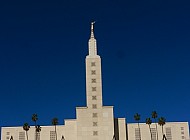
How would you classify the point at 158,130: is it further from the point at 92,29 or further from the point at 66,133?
the point at 92,29

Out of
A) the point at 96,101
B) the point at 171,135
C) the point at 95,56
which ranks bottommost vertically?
the point at 171,135

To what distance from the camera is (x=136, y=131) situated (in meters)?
102

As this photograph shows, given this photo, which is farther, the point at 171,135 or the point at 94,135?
the point at 171,135

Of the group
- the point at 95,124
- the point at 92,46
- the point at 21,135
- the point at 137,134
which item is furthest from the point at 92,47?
the point at 21,135

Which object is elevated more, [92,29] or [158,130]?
[92,29]

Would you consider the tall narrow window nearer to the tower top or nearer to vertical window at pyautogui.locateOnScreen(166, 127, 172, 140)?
the tower top

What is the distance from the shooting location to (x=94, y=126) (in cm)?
9725

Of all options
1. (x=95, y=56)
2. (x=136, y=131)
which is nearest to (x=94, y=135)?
(x=136, y=131)

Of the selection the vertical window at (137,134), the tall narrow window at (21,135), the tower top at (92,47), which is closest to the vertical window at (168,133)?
the vertical window at (137,134)

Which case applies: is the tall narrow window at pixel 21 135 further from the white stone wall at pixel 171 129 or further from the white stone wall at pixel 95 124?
the white stone wall at pixel 171 129

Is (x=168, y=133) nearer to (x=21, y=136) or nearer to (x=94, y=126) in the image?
(x=94, y=126)

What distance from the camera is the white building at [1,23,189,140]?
97062mm

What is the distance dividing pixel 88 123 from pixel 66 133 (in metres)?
6.60

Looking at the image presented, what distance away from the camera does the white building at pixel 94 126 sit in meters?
97.1
